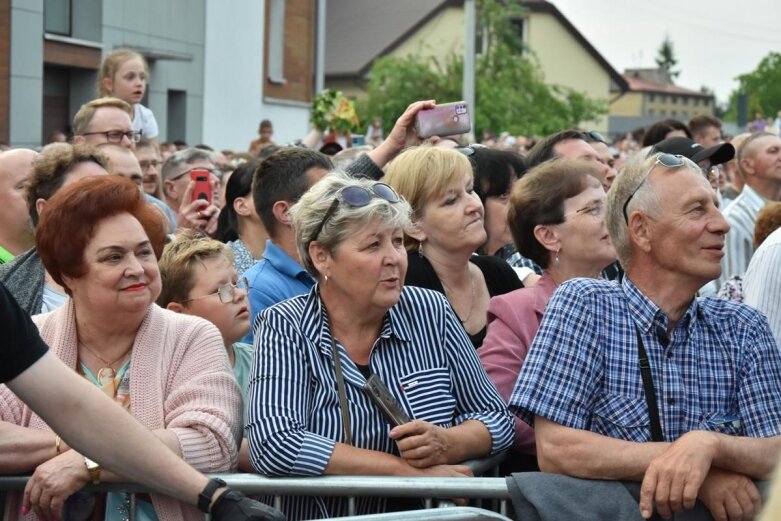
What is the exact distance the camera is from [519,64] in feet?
182

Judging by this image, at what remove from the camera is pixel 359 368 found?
428 centimetres

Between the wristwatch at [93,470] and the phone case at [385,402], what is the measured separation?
0.89 m

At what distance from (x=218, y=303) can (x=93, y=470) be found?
1.21 meters

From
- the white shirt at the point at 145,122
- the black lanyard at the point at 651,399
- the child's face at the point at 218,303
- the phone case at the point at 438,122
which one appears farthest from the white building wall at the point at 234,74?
the black lanyard at the point at 651,399

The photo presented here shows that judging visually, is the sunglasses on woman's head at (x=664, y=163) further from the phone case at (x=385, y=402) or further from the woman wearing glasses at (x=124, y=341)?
the woman wearing glasses at (x=124, y=341)

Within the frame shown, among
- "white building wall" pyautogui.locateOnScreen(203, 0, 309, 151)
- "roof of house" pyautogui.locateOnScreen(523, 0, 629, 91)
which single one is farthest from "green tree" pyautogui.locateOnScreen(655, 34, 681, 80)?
"white building wall" pyautogui.locateOnScreen(203, 0, 309, 151)

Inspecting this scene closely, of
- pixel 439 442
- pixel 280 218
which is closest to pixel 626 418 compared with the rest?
pixel 439 442

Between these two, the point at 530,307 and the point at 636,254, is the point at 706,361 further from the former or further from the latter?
the point at 530,307

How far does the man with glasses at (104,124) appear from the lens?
25.7ft

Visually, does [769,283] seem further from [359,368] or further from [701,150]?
[359,368]

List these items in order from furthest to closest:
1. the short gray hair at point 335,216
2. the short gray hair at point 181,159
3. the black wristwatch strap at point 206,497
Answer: the short gray hair at point 181,159 → the short gray hair at point 335,216 → the black wristwatch strap at point 206,497

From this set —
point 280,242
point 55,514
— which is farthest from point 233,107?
point 55,514

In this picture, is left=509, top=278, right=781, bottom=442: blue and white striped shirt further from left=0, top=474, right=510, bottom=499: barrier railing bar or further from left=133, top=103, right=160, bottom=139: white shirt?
left=133, top=103, right=160, bottom=139: white shirt

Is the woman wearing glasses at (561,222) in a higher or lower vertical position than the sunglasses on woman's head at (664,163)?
lower
